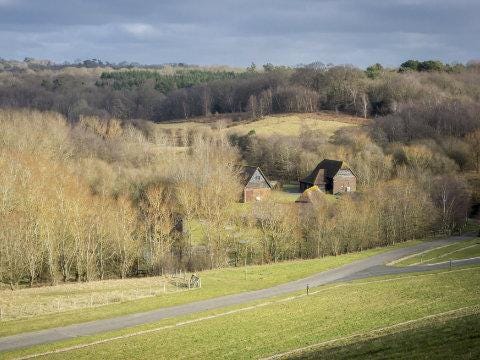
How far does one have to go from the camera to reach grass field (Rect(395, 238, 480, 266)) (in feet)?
168

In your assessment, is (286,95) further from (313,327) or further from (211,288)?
(313,327)

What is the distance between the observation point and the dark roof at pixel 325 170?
96.5 meters

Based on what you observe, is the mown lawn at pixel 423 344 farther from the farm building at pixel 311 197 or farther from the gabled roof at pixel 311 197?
the gabled roof at pixel 311 197

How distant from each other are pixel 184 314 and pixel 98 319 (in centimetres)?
517

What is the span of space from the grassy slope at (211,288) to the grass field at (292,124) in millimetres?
68420

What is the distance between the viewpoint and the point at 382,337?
939 inches

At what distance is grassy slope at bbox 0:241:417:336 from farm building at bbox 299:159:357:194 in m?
33.7

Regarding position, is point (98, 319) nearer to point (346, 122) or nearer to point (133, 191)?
point (133, 191)

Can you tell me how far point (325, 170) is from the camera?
326 ft

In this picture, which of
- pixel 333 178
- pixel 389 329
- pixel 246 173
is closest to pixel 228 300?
pixel 389 329

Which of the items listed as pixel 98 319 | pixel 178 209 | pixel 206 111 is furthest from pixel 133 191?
pixel 206 111

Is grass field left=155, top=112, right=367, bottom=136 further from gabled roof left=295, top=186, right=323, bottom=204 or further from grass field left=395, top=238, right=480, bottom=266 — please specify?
grass field left=395, top=238, right=480, bottom=266

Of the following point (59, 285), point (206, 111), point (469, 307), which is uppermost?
point (206, 111)

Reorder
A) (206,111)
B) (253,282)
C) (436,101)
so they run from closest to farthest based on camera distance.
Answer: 1. (253,282)
2. (436,101)
3. (206,111)
